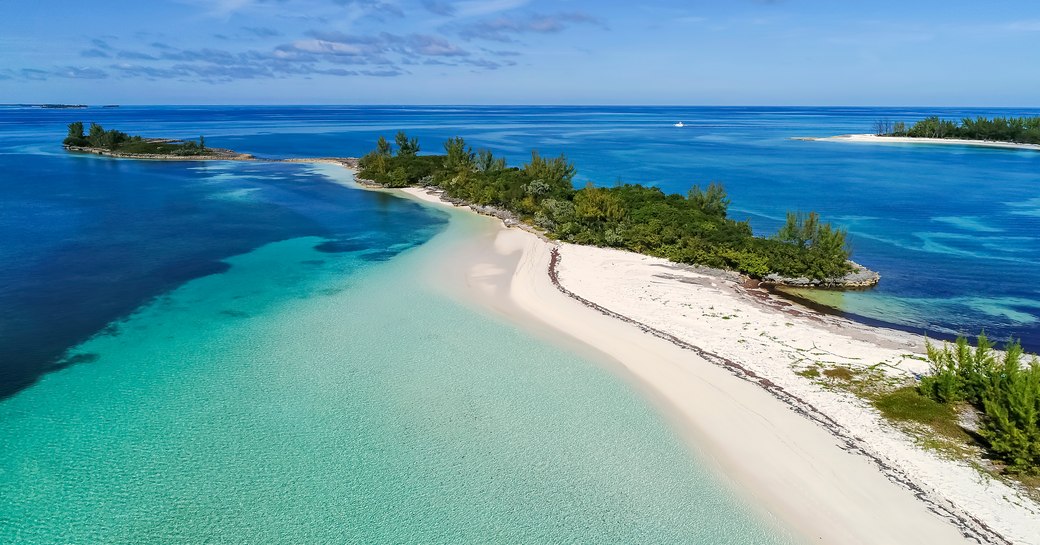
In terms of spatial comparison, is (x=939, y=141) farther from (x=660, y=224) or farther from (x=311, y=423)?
(x=311, y=423)

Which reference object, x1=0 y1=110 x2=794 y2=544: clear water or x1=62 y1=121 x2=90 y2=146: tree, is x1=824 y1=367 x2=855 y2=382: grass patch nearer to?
x1=0 y1=110 x2=794 y2=544: clear water

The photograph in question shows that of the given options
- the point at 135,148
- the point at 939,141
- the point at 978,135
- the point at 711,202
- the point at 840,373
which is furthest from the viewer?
the point at 939,141

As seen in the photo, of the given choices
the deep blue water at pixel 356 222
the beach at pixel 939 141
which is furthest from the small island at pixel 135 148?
the beach at pixel 939 141

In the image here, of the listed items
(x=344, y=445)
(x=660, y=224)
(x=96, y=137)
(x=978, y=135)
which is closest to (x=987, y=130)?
(x=978, y=135)


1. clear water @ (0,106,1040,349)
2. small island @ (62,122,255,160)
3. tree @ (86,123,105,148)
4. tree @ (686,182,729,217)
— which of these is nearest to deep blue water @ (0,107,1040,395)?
clear water @ (0,106,1040,349)

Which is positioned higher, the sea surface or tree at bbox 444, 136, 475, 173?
tree at bbox 444, 136, 475, 173

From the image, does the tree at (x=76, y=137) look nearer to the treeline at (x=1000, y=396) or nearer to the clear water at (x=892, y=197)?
the clear water at (x=892, y=197)
